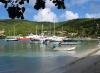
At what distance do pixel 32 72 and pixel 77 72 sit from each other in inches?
205

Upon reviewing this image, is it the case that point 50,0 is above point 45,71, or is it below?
above

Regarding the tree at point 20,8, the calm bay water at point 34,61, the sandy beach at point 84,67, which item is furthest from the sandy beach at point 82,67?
the tree at point 20,8

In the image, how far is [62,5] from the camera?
9.16 metres

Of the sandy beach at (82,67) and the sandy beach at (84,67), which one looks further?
the sandy beach at (82,67)

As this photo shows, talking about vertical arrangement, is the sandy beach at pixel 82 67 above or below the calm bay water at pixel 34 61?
above

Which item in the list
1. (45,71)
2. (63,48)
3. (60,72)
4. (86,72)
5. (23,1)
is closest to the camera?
(23,1)

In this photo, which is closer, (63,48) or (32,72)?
(32,72)

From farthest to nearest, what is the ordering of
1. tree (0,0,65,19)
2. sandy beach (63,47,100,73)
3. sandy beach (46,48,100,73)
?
sandy beach (46,48,100,73)
sandy beach (63,47,100,73)
tree (0,0,65,19)

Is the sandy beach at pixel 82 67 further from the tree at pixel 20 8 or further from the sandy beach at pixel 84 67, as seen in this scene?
the tree at pixel 20 8

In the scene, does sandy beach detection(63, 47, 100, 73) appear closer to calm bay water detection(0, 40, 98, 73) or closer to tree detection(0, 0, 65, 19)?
calm bay water detection(0, 40, 98, 73)

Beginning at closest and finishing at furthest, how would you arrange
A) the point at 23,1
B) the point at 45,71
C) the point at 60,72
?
the point at 23,1, the point at 60,72, the point at 45,71

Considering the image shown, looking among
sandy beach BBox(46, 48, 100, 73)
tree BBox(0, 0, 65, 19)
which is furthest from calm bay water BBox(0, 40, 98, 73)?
tree BBox(0, 0, 65, 19)

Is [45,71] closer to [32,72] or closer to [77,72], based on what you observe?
[32,72]

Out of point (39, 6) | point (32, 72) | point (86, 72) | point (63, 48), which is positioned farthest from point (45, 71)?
point (63, 48)
